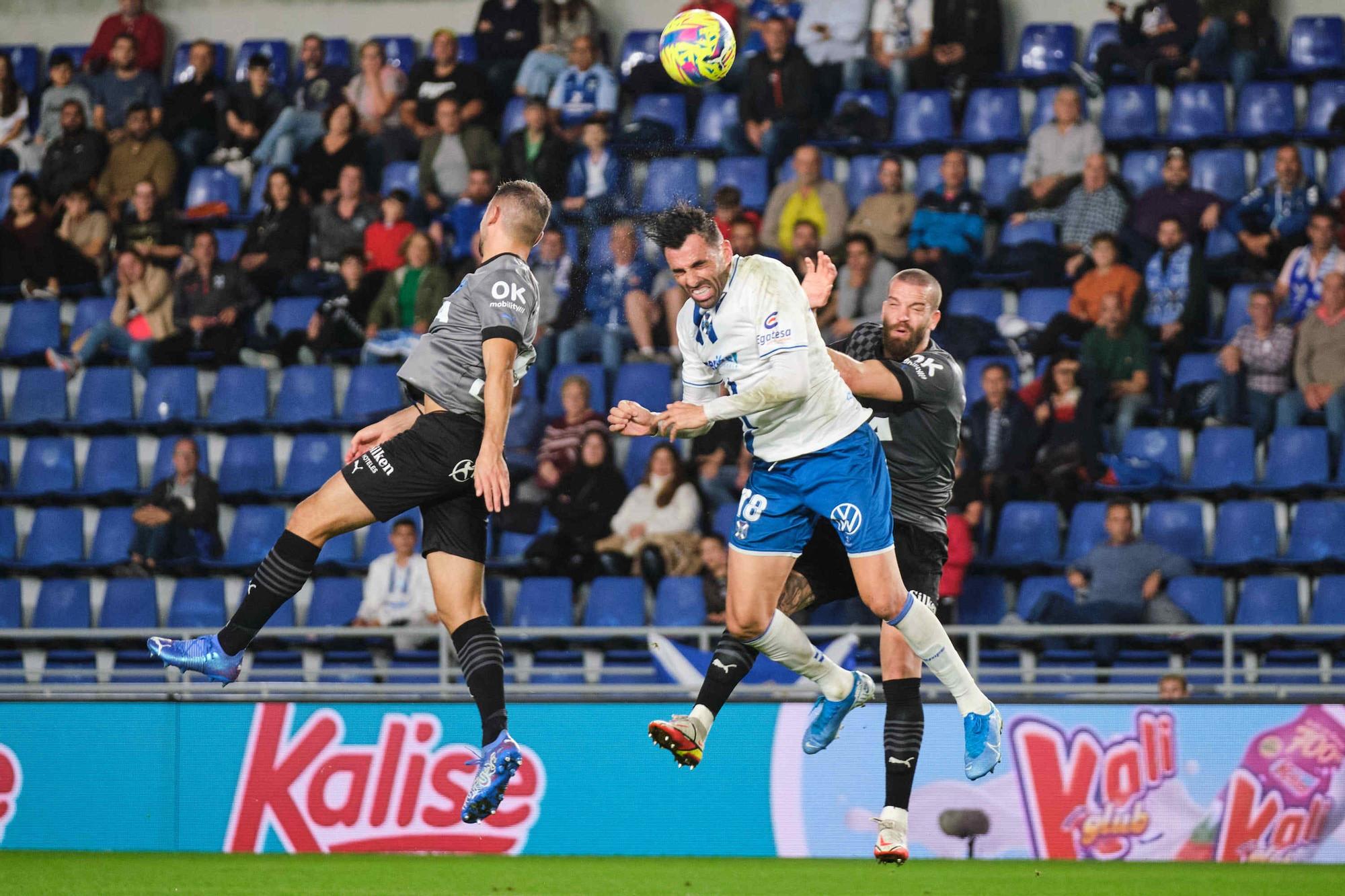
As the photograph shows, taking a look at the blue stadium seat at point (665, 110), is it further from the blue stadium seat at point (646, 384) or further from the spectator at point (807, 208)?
the blue stadium seat at point (646, 384)

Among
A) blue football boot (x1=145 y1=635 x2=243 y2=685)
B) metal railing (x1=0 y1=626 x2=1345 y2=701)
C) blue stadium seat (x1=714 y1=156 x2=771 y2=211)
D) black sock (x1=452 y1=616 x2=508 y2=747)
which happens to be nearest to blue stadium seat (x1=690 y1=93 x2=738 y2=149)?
blue stadium seat (x1=714 y1=156 x2=771 y2=211)

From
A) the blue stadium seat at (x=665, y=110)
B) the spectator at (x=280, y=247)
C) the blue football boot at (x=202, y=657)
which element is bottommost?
the blue football boot at (x=202, y=657)

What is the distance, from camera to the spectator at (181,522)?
13688mm

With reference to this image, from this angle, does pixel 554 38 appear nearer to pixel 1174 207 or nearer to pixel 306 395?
pixel 306 395

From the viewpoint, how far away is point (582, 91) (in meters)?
15.7

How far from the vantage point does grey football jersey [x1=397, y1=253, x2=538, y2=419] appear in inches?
259

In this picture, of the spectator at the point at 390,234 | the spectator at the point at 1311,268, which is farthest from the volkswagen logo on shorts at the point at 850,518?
the spectator at the point at 390,234

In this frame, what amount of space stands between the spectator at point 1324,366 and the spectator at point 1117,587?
163 centimetres

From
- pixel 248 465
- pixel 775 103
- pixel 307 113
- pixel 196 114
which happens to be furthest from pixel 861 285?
pixel 196 114

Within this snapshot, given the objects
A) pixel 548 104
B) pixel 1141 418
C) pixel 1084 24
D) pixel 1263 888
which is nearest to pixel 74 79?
pixel 548 104

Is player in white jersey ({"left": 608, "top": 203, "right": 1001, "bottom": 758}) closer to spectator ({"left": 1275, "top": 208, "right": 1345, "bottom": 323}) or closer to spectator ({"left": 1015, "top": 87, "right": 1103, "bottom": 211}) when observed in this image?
spectator ({"left": 1275, "top": 208, "right": 1345, "bottom": 323})

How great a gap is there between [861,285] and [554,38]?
4.57m

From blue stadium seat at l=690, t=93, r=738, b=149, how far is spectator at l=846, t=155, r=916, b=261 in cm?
198

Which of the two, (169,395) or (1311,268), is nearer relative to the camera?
(1311,268)
